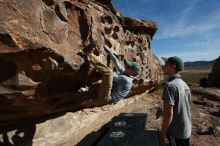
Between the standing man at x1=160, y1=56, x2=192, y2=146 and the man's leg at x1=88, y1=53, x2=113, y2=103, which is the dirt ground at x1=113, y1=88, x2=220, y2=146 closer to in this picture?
the man's leg at x1=88, y1=53, x2=113, y2=103

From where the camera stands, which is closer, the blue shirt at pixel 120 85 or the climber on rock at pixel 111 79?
the climber on rock at pixel 111 79

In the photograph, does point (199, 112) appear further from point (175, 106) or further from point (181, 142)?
point (175, 106)

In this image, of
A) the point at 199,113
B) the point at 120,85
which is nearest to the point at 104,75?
the point at 120,85

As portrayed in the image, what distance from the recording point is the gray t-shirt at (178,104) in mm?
5618

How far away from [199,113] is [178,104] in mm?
7531

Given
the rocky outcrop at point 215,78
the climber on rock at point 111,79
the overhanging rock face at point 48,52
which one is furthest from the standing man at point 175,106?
the rocky outcrop at point 215,78

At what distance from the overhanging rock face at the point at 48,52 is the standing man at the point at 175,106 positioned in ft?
7.59

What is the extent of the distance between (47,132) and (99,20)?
11.1 feet

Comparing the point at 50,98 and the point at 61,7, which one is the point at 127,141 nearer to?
the point at 50,98

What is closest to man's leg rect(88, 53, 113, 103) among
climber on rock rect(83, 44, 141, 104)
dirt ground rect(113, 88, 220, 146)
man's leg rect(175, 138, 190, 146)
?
climber on rock rect(83, 44, 141, 104)

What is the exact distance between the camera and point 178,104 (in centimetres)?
568

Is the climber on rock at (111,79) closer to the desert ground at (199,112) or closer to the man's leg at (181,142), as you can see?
the man's leg at (181,142)

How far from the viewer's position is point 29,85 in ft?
21.2

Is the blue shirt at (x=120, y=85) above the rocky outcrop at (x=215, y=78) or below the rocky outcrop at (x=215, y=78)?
below
